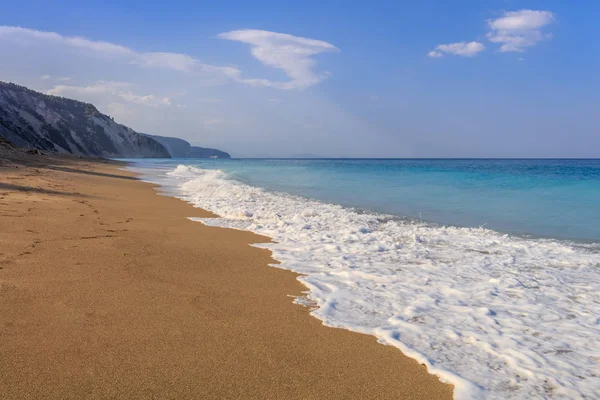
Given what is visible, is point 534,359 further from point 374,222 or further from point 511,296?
point 374,222

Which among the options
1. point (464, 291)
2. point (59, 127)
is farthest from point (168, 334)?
point (59, 127)

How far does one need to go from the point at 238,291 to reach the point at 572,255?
561cm

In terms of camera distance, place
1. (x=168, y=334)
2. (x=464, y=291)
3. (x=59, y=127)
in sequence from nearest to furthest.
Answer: (x=168, y=334)
(x=464, y=291)
(x=59, y=127)

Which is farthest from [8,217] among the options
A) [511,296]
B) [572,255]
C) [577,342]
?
[572,255]

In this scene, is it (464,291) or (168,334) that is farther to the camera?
(464,291)

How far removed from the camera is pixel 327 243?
24.2 feet

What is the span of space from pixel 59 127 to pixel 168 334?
94.0 meters

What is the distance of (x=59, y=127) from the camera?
275 feet

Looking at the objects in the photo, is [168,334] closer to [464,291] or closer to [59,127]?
[464,291]

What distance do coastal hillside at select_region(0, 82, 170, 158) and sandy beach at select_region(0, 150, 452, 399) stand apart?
5446 centimetres

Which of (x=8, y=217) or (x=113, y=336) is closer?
(x=113, y=336)

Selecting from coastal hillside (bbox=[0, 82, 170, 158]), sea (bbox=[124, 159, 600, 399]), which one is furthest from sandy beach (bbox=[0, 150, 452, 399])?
coastal hillside (bbox=[0, 82, 170, 158])

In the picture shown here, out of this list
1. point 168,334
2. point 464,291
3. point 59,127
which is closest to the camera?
point 168,334

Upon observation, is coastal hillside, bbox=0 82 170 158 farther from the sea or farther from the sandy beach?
the sandy beach
